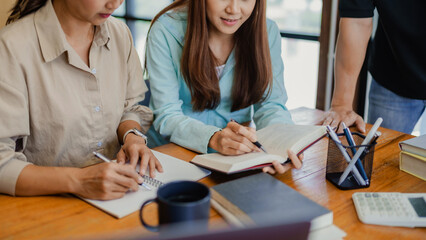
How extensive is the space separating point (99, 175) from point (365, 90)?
2.22 metres

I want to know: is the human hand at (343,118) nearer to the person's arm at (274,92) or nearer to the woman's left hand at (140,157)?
the person's arm at (274,92)

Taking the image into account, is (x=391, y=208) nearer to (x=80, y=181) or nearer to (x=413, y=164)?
(x=413, y=164)

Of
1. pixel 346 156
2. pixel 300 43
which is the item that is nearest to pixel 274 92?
pixel 346 156

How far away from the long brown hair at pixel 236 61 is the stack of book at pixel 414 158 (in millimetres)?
563

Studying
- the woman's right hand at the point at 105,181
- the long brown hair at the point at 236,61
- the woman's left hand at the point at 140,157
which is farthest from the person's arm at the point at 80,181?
the long brown hair at the point at 236,61

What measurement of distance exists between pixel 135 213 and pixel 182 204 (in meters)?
0.37

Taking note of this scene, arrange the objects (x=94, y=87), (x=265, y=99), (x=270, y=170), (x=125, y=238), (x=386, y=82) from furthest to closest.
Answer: (x=386, y=82) → (x=265, y=99) → (x=94, y=87) → (x=270, y=170) → (x=125, y=238)

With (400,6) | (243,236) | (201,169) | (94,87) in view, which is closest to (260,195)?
(201,169)

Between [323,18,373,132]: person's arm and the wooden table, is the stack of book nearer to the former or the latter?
the wooden table

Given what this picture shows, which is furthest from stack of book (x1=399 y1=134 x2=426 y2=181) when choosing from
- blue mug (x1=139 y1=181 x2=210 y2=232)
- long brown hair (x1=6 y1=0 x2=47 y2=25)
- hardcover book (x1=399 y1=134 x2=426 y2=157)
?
long brown hair (x1=6 y1=0 x2=47 y2=25)

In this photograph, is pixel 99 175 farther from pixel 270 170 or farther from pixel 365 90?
pixel 365 90

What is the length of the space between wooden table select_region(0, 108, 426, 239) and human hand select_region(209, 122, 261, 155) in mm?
87

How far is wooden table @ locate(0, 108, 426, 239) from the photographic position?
33.7 inches

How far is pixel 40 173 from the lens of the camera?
3.27 feet
